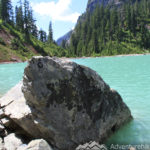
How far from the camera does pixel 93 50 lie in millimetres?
124000

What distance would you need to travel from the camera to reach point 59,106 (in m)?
5.67

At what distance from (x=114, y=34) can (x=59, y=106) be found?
140 meters

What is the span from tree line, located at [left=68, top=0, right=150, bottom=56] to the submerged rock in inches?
4296

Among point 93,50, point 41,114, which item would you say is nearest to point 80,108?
point 41,114

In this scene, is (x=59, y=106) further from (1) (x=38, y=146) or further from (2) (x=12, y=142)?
(2) (x=12, y=142)

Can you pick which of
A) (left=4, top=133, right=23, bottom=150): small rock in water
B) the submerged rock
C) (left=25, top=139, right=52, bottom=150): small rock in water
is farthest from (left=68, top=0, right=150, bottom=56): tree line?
(left=25, top=139, right=52, bottom=150): small rock in water

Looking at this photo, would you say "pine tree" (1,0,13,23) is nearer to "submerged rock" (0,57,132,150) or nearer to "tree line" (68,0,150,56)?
"tree line" (68,0,150,56)

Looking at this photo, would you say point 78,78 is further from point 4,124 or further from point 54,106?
point 4,124

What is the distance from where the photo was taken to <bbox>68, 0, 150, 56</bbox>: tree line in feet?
408

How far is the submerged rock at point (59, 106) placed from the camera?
546 centimetres

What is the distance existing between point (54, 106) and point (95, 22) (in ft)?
510

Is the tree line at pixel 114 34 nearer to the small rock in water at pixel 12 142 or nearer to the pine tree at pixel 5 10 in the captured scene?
the pine tree at pixel 5 10

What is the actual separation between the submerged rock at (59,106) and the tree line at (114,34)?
4296 inches

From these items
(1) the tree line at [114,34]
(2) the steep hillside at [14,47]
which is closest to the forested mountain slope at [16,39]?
(2) the steep hillside at [14,47]
